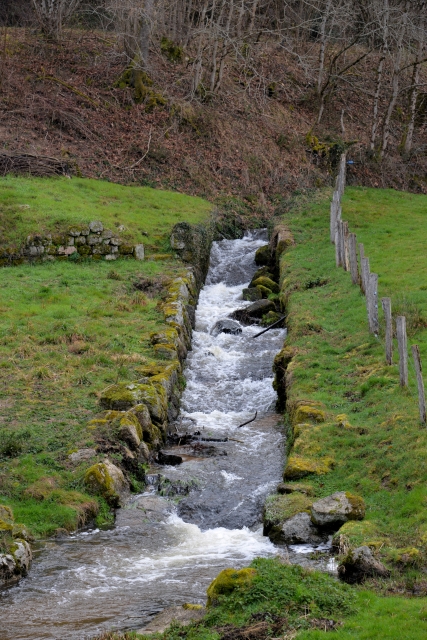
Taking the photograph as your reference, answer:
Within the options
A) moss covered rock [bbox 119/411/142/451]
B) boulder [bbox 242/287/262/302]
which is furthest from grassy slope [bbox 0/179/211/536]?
boulder [bbox 242/287/262/302]

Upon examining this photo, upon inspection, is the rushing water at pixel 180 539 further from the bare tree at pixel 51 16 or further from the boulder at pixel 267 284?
the bare tree at pixel 51 16

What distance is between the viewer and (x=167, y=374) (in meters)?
16.9

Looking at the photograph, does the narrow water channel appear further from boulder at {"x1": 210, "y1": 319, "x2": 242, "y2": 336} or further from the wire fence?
the wire fence

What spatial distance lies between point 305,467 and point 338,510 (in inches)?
65.7

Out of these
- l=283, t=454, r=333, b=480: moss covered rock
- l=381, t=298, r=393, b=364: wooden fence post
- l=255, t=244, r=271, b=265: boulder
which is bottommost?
l=283, t=454, r=333, b=480: moss covered rock

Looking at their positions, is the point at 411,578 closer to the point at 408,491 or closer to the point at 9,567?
the point at 408,491

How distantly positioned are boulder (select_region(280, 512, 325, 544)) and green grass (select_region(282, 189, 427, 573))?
820 mm

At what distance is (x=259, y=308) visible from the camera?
23.4 m

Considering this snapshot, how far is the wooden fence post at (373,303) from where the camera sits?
1748 centimetres

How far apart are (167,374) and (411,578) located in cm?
872

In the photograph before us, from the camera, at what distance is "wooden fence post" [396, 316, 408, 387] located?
13.8 m

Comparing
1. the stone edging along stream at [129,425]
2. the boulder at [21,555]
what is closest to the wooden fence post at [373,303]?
the stone edging along stream at [129,425]

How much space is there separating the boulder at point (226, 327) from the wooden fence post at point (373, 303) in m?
5.33

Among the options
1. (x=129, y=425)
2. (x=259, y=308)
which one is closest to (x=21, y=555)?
(x=129, y=425)
